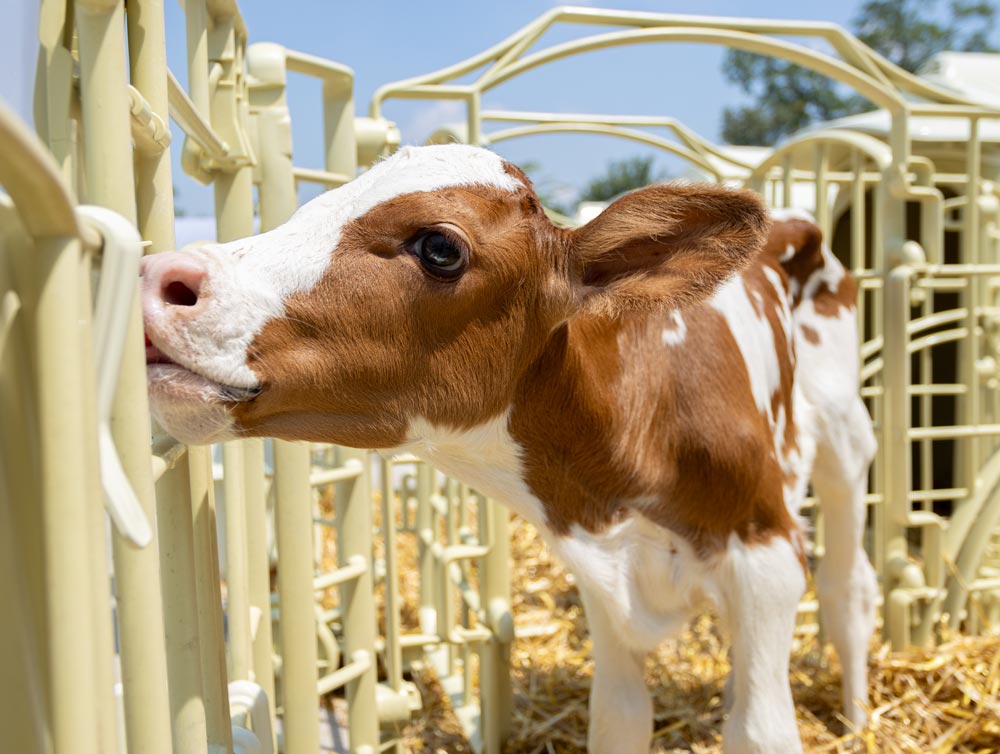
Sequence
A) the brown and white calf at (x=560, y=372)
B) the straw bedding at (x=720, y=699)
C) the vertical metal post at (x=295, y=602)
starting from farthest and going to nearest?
the straw bedding at (x=720, y=699) → the vertical metal post at (x=295, y=602) → the brown and white calf at (x=560, y=372)

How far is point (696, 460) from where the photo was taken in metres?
2.48

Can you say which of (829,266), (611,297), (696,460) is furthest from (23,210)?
(829,266)

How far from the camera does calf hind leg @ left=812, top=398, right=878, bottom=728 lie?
3.67 m

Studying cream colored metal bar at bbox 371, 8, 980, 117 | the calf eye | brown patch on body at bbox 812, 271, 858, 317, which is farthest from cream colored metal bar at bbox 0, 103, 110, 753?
brown patch on body at bbox 812, 271, 858, 317

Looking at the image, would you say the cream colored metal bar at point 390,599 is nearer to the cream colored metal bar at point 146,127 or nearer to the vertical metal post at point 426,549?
the vertical metal post at point 426,549

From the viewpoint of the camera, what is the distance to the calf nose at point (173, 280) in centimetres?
145

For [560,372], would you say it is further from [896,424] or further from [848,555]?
[896,424]

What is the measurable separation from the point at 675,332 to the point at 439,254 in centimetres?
101

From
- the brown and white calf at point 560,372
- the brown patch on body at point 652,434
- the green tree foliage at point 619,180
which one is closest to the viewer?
the brown and white calf at point 560,372

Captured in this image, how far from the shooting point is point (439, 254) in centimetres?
181

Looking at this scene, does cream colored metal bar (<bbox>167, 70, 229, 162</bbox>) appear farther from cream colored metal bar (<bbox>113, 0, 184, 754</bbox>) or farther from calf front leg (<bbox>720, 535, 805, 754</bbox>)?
calf front leg (<bbox>720, 535, 805, 754</bbox>)

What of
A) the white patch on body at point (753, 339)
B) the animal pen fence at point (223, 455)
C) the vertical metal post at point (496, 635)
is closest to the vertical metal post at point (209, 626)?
the animal pen fence at point (223, 455)

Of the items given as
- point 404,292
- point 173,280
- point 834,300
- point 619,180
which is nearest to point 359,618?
point 404,292

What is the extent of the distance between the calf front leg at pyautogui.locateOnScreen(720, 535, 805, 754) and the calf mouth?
153 cm
